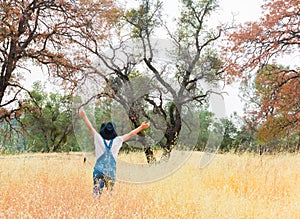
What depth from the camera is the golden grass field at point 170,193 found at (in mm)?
4484

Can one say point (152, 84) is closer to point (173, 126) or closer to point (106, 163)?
point (173, 126)

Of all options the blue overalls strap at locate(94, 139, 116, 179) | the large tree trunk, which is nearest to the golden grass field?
the blue overalls strap at locate(94, 139, 116, 179)

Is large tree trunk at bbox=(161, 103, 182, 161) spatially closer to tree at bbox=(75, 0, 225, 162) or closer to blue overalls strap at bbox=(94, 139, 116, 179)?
tree at bbox=(75, 0, 225, 162)

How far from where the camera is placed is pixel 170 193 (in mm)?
5820

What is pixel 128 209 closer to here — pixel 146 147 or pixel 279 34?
pixel 146 147

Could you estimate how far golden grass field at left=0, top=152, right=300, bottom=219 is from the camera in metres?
4.48

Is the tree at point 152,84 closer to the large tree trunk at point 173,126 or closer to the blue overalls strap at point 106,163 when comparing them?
the large tree trunk at point 173,126

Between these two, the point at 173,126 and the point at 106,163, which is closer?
the point at 106,163

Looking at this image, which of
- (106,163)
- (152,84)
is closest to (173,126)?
(152,84)

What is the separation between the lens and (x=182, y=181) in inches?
274

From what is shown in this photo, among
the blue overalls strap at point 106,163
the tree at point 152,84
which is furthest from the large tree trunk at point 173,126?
the blue overalls strap at point 106,163

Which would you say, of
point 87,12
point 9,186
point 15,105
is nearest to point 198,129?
point 9,186

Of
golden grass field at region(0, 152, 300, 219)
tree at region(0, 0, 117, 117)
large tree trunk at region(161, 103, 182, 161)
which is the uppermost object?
tree at region(0, 0, 117, 117)

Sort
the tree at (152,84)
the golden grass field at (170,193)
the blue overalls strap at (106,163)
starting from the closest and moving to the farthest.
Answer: the golden grass field at (170,193)
the blue overalls strap at (106,163)
the tree at (152,84)
